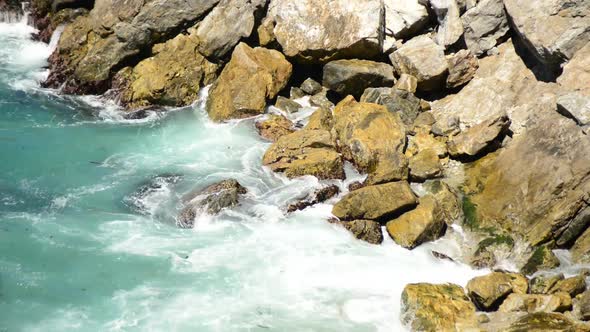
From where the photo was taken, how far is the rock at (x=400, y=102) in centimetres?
2145

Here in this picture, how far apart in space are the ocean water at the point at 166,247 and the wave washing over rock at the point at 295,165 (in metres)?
0.06

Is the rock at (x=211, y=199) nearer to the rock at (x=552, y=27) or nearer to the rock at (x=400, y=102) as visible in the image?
the rock at (x=400, y=102)

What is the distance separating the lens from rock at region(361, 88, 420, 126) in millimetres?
21453

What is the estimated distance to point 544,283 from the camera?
1502 centimetres

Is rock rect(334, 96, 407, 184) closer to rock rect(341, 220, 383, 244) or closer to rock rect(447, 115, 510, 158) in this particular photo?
rock rect(447, 115, 510, 158)

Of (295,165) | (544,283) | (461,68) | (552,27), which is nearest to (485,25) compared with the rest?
(461,68)

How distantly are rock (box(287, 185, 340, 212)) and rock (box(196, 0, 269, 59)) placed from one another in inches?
344

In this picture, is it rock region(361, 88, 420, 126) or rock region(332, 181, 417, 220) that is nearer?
rock region(332, 181, 417, 220)

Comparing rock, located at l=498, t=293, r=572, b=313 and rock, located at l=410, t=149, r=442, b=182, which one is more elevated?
rock, located at l=410, t=149, r=442, b=182

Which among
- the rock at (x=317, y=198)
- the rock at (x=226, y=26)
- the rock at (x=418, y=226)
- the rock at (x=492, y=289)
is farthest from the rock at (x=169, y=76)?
the rock at (x=492, y=289)

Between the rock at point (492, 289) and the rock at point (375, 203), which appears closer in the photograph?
the rock at point (492, 289)

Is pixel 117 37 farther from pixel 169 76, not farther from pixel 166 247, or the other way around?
pixel 166 247

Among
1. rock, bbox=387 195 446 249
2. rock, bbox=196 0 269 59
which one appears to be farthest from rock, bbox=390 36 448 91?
rock, bbox=387 195 446 249

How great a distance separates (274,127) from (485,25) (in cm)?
904
